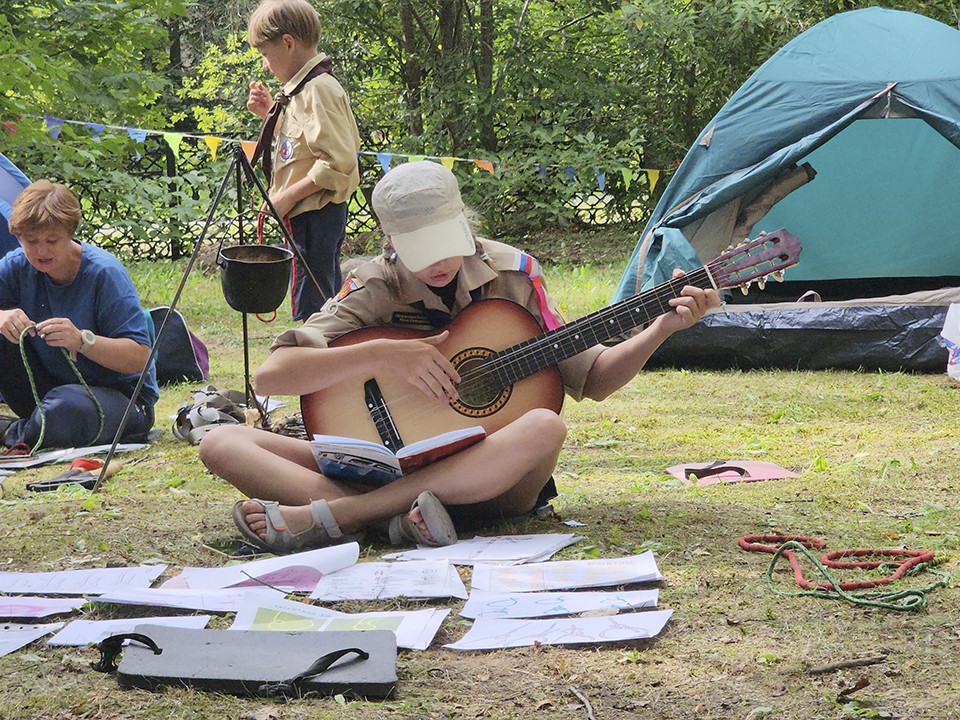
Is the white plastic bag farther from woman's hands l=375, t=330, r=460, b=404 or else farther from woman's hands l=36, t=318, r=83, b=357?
woman's hands l=36, t=318, r=83, b=357

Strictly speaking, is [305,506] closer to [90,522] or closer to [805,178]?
[90,522]

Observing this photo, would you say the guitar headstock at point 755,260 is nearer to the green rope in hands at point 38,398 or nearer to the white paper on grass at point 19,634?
the white paper on grass at point 19,634

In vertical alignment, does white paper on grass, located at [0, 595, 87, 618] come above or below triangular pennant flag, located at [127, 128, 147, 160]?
below

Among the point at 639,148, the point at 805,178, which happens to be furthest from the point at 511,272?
the point at 639,148

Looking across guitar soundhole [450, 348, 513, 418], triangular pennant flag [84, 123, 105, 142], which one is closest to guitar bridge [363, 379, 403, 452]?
guitar soundhole [450, 348, 513, 418]

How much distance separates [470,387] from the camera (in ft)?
10.3

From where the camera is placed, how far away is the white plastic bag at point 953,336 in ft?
17.5

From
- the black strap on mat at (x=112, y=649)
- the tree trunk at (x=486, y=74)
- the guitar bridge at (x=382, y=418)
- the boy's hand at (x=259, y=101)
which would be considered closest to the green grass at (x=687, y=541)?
the black strap on mat at (x=112, y=649)

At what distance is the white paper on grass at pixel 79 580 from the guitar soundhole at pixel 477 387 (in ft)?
2.82

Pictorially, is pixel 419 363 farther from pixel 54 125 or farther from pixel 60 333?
pixel 54 125

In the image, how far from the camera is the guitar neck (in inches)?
116

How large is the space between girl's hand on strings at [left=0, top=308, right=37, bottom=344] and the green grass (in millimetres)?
495

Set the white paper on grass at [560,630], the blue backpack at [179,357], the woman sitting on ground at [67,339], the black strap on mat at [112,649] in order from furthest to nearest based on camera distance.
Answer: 1. the blue backpack at [179,357]
2. the woman sitting on ground at [67,339]
3. the white paper on grass at [560,630]
4. the black strap on mat at [112,649]

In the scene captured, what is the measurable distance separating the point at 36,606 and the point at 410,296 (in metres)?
1.17
